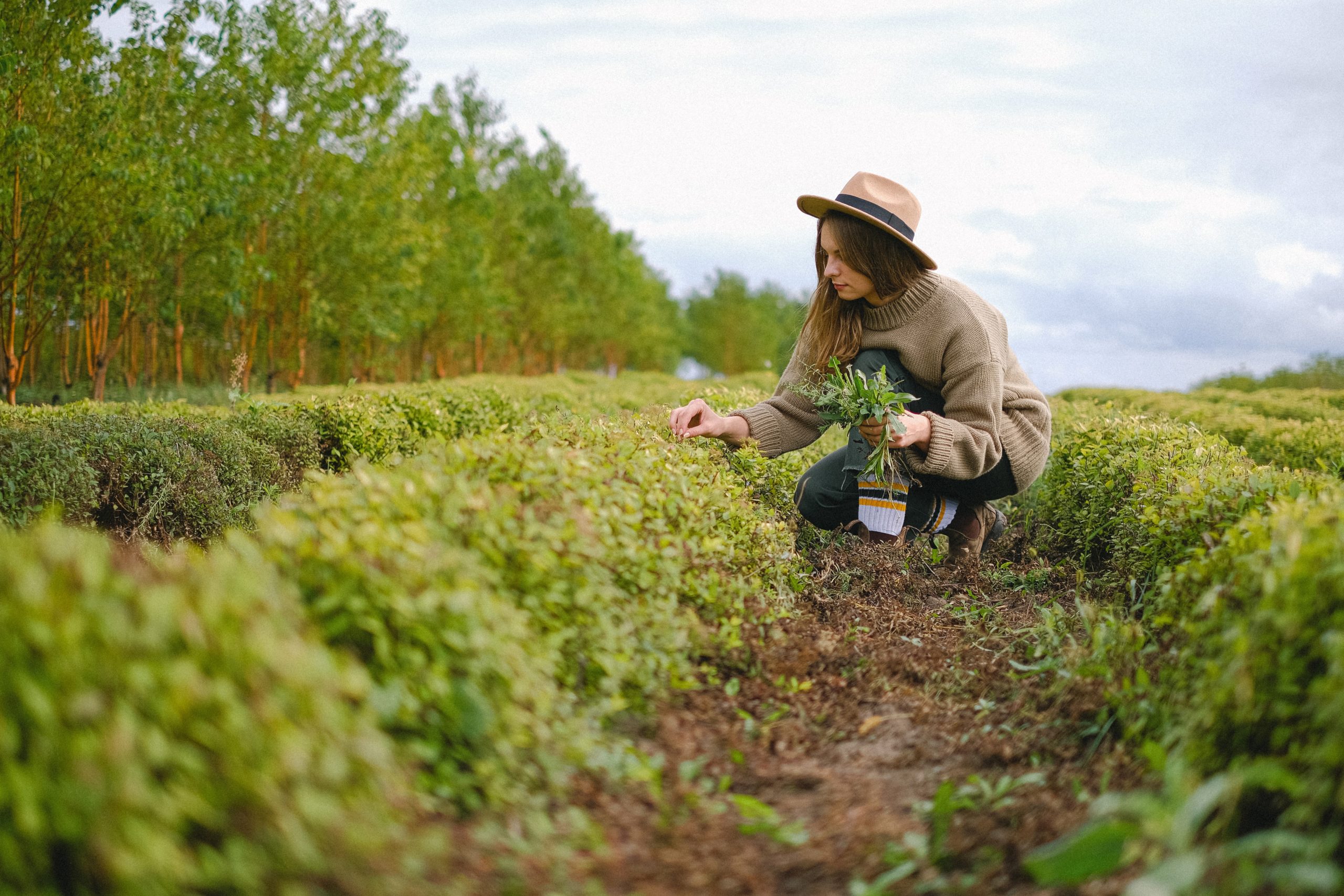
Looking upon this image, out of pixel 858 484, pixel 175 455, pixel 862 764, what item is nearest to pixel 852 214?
pixel 858 484

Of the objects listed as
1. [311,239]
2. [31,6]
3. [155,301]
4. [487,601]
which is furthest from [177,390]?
[487,601]

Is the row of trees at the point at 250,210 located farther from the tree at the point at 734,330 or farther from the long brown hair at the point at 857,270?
the tree at the point at 734,330

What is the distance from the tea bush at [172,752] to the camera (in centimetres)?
129

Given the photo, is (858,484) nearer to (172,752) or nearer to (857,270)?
(857,270)

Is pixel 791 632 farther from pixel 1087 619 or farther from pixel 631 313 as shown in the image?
pixel 631 313

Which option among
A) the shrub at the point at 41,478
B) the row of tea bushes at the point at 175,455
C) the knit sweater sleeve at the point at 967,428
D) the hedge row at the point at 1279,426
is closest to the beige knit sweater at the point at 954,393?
the knit sweater sleeve at the point at 967,428

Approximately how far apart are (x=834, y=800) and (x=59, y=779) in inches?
62.8

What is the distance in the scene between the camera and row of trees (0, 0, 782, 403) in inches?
390

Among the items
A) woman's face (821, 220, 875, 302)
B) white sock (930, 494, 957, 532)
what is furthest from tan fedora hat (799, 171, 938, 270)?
white sock (930, 494, 957, 532)

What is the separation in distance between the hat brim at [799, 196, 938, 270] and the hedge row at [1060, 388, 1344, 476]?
1.72 m

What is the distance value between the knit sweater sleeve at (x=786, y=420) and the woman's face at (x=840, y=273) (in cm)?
46

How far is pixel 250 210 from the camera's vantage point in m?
14.9

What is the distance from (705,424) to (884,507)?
3.04ft

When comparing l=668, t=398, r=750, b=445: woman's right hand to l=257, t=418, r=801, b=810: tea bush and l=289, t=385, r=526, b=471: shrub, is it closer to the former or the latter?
l=257, t=418, r=801, b=810: tea bush
